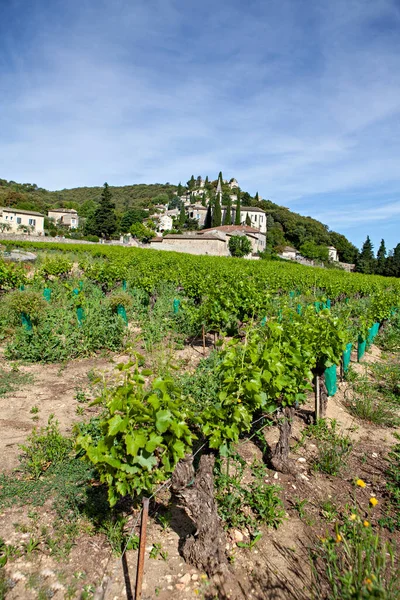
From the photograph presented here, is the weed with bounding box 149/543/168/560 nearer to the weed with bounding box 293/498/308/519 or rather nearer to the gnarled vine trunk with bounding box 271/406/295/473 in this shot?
the weed with bounding box 293/498/308/519

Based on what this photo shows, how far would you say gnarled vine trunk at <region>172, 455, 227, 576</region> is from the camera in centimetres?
249

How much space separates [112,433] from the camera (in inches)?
82.2

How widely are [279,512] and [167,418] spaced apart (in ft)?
5.19

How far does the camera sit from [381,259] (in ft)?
235

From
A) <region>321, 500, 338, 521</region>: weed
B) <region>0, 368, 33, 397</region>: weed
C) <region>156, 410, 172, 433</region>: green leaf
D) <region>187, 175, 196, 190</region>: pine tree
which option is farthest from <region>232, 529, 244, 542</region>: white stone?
<region>187, 175, 196, 190</region>: pine tree

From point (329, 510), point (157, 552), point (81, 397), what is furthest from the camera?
point (81, 397)

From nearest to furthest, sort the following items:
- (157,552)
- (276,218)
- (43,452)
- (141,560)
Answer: (141,560) → (157,552) → (43,452) → (276,218)

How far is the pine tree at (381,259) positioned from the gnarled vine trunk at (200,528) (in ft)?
245

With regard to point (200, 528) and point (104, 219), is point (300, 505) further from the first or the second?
point (104, 219)

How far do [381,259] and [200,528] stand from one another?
78.3m

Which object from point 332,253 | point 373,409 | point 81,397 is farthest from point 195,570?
point 332,253

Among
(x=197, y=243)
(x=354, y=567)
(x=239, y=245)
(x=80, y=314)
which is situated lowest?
(x=354, y=567)

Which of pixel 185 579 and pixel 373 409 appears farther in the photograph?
pixel 373 409

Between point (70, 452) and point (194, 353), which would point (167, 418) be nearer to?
point (70, 452)
